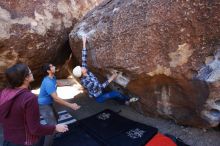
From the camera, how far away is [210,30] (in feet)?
11.2

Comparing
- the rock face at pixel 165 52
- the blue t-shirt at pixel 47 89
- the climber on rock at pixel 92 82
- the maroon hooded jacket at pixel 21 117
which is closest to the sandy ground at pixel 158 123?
the rock face at pixel 165 52

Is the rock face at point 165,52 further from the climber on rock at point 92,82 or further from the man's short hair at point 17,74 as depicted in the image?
the man's short hair at point 17,74

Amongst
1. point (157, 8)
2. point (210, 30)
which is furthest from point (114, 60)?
point (210, 30)

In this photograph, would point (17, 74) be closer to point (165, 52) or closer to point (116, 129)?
point (165, 52)

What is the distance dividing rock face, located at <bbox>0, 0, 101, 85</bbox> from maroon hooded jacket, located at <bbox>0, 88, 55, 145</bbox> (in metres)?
2.30

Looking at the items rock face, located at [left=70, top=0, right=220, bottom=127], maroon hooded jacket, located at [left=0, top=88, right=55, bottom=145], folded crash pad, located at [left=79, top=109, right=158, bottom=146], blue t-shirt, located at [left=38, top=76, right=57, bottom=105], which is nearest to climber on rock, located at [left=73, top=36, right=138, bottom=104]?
rock face, located at [left=70, top=0, right=220, bottom=127]

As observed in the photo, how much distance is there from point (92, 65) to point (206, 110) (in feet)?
Answer: 5.76

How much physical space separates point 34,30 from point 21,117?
2.65 meters

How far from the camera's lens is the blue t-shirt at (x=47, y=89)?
3.75m

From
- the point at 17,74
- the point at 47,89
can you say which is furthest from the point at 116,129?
the point at 17,74

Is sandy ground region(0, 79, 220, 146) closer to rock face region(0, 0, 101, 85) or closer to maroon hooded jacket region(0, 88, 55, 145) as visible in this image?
rock face region(0, 0, 101, 85)

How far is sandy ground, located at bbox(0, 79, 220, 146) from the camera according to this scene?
3713 mm

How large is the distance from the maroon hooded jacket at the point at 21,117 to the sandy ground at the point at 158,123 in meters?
2.00

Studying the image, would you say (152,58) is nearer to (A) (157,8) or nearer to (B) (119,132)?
(A) (157,8)
